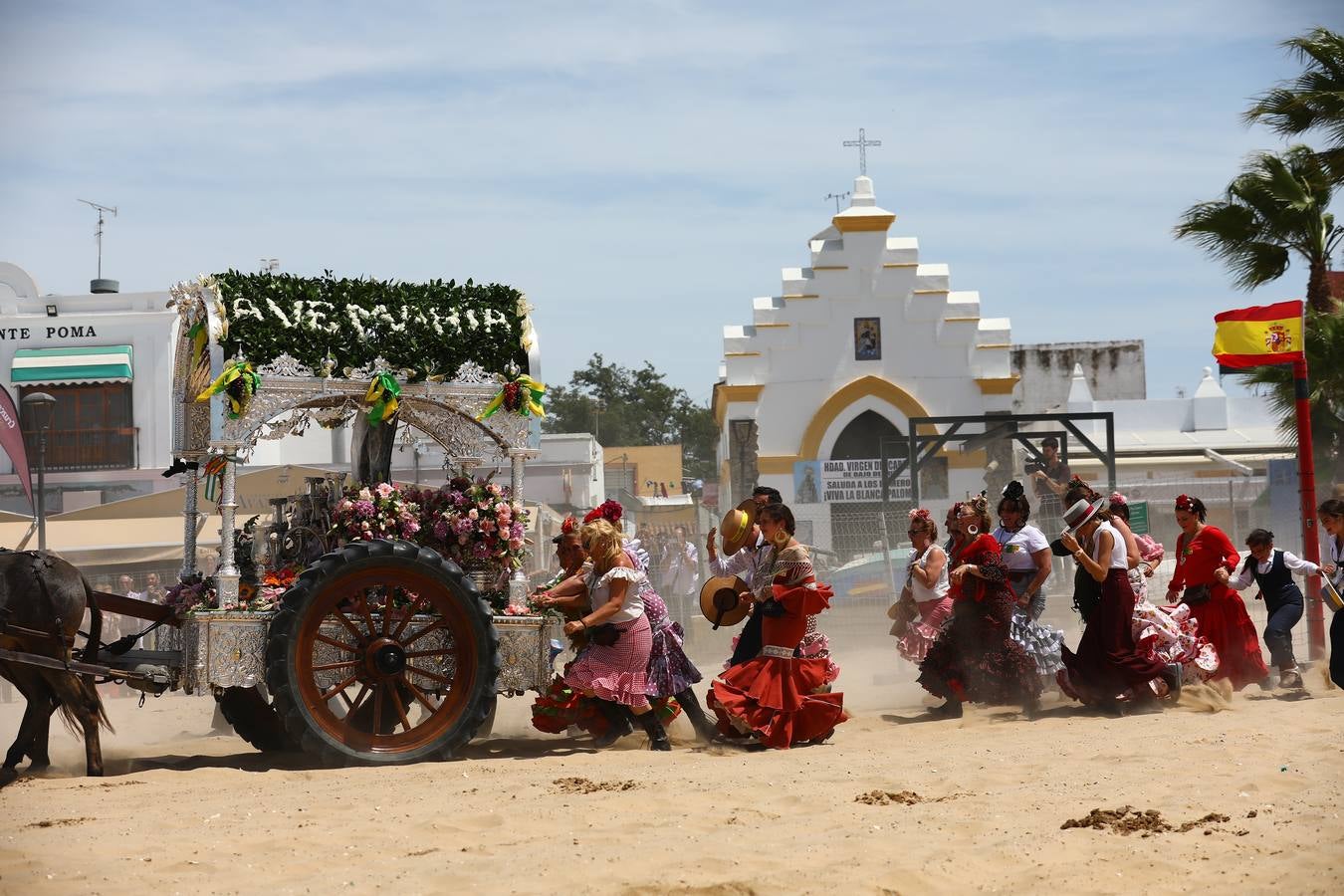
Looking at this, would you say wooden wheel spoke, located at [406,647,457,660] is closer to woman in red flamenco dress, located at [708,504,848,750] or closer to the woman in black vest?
woman in red flamenco dress, located at [708,504,848,750]

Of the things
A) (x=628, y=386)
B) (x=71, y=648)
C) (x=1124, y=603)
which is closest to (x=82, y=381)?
(x=71, y=648)

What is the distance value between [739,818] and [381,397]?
12.6 feet

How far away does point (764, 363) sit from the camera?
30531 mm

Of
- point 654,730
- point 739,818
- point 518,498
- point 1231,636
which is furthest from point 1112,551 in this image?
point 739,818

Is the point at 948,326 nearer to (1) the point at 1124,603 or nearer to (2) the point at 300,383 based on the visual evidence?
(1) the point at 1124,603

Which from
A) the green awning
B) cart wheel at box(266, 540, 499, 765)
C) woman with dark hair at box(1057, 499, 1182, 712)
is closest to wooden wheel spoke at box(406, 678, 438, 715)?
cart wheel at box(266, 540, 499, 765)

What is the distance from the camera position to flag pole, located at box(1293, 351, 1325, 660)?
39.9 ft

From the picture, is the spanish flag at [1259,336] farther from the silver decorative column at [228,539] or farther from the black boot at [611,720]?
the silver decorative column at [228,539]

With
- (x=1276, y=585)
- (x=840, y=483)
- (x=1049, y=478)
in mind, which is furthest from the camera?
(x=840, y=483)

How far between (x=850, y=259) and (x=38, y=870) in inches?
1031

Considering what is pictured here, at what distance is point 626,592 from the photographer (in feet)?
30.3

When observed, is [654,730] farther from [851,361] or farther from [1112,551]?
[851,361]

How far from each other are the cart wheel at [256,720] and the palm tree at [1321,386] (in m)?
12.4

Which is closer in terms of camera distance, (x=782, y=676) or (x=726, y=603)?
(x=782, y=676)
